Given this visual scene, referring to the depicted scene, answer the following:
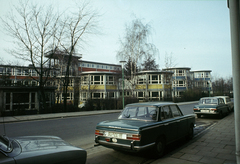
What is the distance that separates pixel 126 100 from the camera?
82.6ft

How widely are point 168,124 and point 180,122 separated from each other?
0.96m

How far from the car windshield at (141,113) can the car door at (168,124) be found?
315 millimetres

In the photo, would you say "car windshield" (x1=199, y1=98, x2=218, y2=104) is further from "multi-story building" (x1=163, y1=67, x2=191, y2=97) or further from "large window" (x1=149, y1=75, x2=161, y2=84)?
"multi-story building" (x1=163, y1=67, x2=191, y2=97)

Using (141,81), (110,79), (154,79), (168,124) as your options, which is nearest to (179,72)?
(154,79)

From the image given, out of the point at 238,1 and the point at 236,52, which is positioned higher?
the point at 238,1

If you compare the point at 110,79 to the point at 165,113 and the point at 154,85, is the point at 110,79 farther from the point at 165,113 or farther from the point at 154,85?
the point at 165,113

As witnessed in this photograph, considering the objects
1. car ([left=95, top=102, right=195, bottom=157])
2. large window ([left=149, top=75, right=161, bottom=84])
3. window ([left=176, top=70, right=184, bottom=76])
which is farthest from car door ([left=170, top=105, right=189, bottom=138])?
window ([left=176, top=70, right=184, bottom=76])

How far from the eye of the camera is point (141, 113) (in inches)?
214

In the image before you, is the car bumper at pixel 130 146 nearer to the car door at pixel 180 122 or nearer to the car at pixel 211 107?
the car door at pixel 180 122

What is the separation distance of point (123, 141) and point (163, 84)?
33554 millimetres

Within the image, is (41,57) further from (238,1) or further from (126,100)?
(238,1)

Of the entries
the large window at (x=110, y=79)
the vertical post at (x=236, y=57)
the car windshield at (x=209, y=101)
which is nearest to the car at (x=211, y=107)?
the car windshield at (x=209, y=101)

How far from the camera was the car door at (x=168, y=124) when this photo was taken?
207 inches

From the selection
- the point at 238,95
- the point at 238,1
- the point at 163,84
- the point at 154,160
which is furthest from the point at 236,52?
the point at 163,84
